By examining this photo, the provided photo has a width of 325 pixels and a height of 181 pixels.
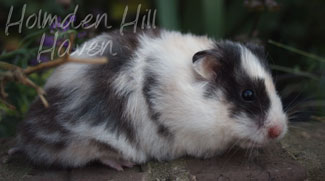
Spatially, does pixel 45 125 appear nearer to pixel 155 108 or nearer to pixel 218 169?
pixel 155 108

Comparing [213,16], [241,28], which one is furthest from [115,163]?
[241,28]

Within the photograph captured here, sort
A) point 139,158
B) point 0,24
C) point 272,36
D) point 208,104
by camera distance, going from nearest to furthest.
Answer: point 208,104 → point 139,158 → point 0,24 → point 272,36

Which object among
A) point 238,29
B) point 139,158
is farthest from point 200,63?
point 238,29

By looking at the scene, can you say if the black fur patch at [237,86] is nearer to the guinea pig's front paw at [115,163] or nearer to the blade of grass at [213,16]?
the guinea pig's front paw at [115,163]

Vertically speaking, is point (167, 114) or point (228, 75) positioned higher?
point (228, 75)

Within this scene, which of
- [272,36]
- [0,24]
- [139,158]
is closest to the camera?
[139,158]

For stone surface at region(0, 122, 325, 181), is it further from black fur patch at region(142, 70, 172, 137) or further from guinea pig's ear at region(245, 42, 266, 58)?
guinea pig's ear at region(245, 42, 266, 58)

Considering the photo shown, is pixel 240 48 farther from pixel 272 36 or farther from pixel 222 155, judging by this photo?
pixel 272 36
